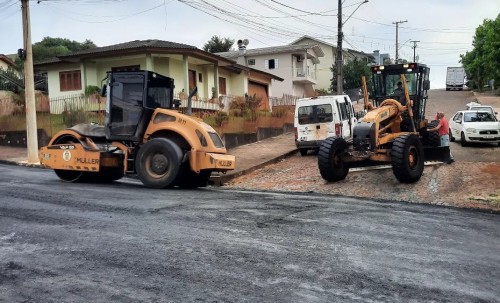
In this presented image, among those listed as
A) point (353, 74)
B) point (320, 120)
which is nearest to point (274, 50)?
point (353, 74)

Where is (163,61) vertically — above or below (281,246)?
above

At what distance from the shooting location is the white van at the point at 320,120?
1886 centimetres

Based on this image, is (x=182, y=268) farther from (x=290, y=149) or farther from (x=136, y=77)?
(x=290, y=149)

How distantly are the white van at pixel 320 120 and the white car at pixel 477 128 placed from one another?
512 cm

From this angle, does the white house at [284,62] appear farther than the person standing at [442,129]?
Yes

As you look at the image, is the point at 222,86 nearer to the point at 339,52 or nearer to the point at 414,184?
the point at 339,52

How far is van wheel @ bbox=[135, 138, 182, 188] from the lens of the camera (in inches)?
468

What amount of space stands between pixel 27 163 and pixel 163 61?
40.7 ft

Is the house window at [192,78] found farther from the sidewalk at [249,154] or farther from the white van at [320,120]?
the white van at [320,120]

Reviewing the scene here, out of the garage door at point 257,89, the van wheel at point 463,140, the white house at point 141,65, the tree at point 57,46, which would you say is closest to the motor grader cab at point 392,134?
the van wheel at point 463,140

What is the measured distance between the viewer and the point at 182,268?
17.5 ft

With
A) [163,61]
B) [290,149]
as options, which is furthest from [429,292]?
[163,61]

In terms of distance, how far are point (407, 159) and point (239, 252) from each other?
764 centimetres

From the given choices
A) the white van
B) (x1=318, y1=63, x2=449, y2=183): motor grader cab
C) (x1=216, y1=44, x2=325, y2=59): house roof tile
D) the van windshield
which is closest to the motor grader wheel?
(x1=318, y1=63, x2=449, y2=183): motor grader cab
